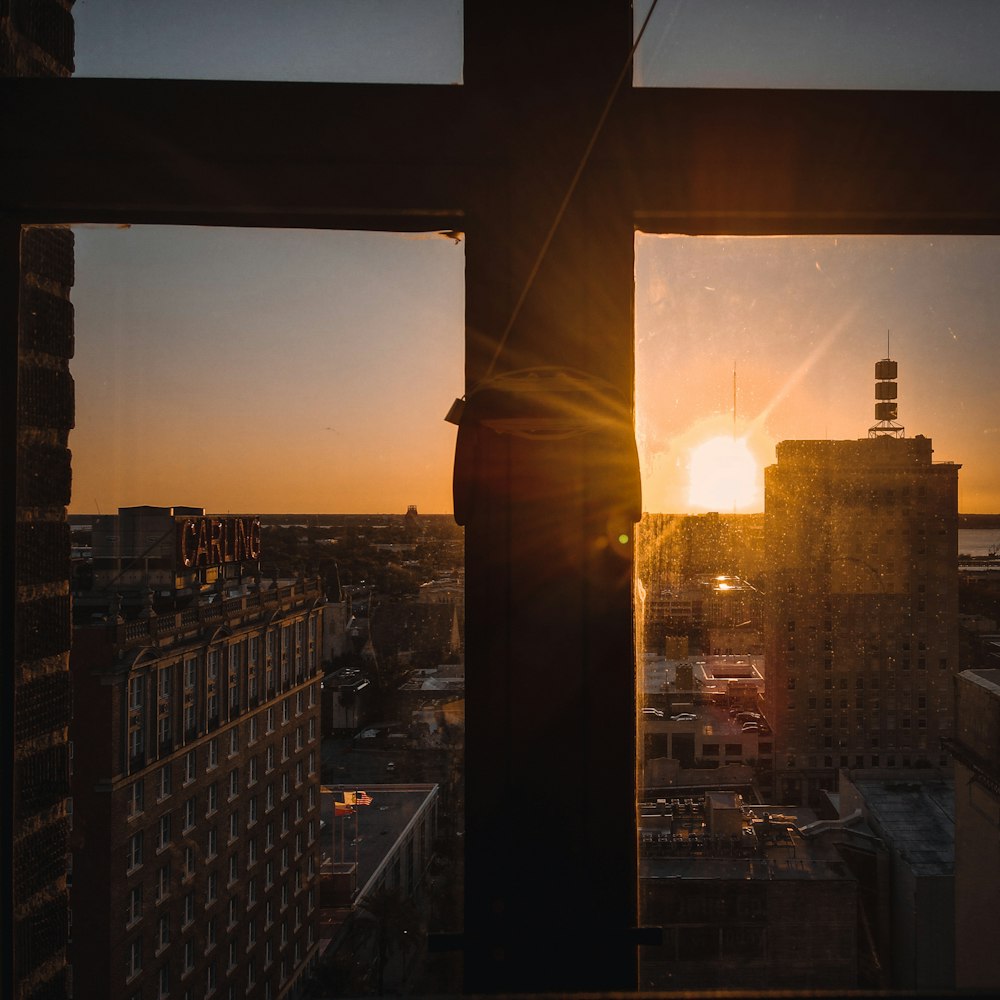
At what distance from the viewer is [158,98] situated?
0.93 m

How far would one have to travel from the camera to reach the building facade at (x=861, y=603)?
3.63ft

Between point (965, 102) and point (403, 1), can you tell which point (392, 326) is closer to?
point (403, 1)

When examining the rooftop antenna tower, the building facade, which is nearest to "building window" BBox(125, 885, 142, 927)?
the building facade

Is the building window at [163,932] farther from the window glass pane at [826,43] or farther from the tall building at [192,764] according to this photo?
the window glass pane at [826,43]

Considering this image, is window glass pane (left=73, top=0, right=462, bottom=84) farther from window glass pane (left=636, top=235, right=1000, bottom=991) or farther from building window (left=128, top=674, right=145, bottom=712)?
building window (left=128, top=674, right=145, bottom=712)

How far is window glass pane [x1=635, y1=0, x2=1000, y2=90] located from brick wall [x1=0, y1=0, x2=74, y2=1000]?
882mm

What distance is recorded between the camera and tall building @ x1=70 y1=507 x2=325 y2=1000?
1.04m

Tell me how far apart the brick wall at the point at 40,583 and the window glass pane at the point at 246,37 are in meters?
0.06

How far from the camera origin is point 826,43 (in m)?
1.05

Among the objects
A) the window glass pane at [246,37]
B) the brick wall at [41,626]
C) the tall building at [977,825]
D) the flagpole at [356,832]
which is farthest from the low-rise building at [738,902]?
the window glass pane at [246,37]

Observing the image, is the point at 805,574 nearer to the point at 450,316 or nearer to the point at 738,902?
the point at 738,902

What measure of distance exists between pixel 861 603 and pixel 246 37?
49.2 inches

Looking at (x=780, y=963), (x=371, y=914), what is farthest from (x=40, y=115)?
(x=780, y=963)

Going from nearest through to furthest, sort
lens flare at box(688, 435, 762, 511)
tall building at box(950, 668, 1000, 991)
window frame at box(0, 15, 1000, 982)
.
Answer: window frame at box(0, 15, 1000, 982) < tall building at box(950, 668, 1000, 991) < lens flare at box(688, 435, 762, 511)
